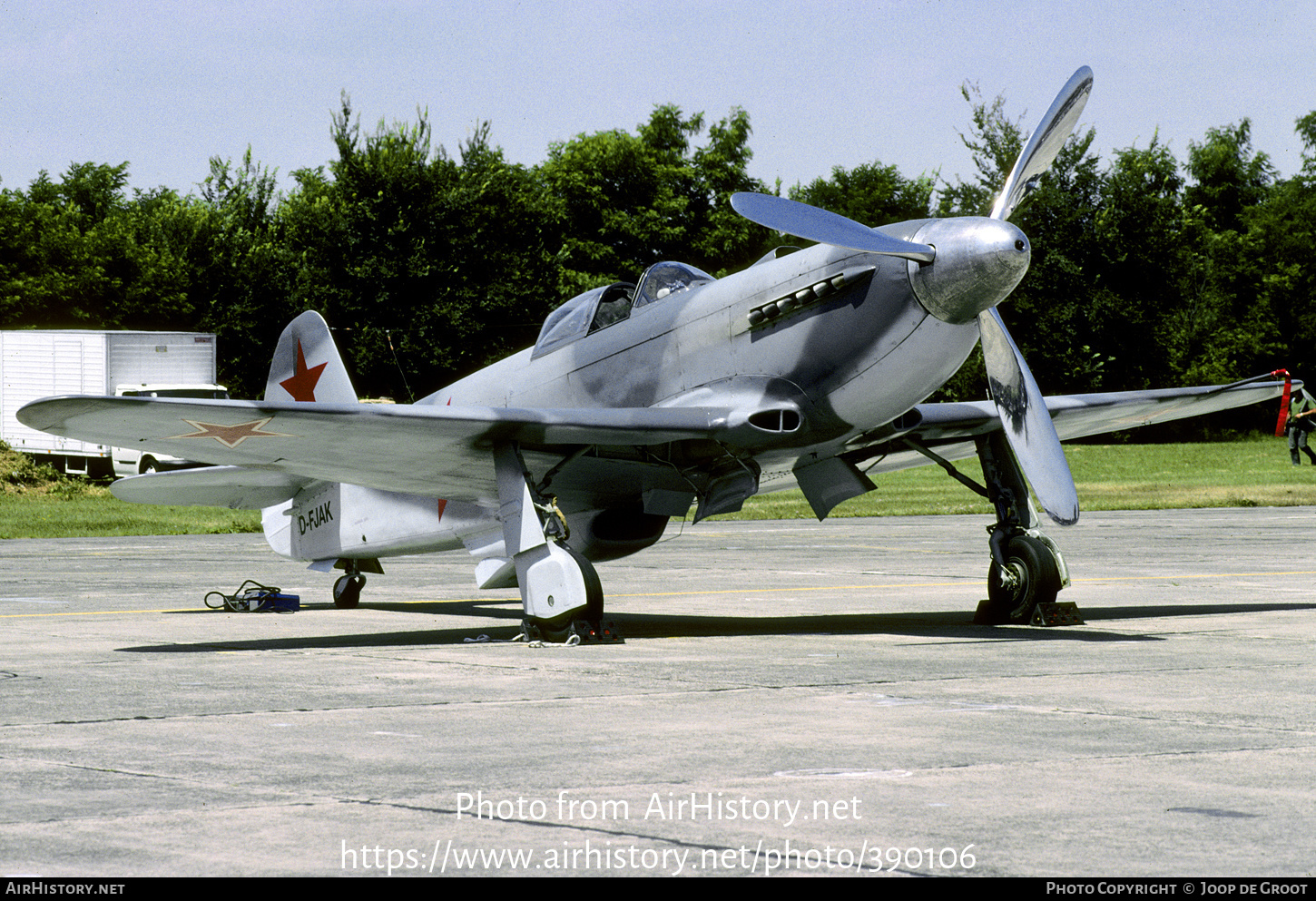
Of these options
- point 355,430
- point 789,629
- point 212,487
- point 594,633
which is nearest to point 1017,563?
point 789,629

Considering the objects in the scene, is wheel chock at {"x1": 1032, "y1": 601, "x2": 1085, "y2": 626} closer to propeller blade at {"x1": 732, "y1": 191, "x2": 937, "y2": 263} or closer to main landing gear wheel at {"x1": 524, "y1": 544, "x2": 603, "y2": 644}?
propeller blade at {"x1": 732, "y1": 191, "x2": 937, "y2": 263}

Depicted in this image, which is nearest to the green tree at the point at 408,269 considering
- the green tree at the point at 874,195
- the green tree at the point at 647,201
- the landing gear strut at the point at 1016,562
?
the green tree at the point at 647,201

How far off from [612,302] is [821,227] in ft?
8.95

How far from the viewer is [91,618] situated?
41.2 ft

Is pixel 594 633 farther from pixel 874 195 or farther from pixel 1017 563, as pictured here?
pixel 874 195

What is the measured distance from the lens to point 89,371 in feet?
137

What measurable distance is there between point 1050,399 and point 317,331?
23.0ft

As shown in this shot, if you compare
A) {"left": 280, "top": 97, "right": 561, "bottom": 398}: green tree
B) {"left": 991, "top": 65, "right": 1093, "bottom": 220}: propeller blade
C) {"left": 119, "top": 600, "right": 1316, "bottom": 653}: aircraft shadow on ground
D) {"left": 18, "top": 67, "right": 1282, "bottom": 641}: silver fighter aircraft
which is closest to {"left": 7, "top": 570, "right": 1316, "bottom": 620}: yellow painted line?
{"left": 119, "top": 600, "right": 1316, "bottom": 653}: aircraft shadow on ground

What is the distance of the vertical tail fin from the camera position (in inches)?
540

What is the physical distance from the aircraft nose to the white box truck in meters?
33.2

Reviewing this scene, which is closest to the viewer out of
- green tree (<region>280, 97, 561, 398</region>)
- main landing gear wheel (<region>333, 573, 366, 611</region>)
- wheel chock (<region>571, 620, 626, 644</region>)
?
wheel chock (<region>571, 620, 626, 644</region>)
